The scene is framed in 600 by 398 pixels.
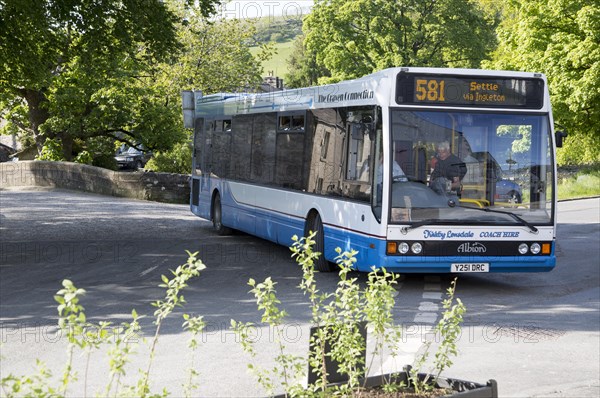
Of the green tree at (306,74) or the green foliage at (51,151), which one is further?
the green tree at (306,74)

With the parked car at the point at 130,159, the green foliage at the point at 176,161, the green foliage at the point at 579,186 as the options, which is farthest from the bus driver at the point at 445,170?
the parked car at the point at 130,159

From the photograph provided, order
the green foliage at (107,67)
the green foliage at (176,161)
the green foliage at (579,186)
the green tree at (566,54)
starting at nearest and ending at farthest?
1. the green foliage at (107,67)
2. the green foliage at (176,161)
3. the green foliage at (579,186)
4. the green tree at (566,54)

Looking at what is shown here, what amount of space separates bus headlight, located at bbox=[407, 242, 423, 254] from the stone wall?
21.7 m

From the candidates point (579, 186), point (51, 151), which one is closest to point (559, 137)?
point (51, 151)

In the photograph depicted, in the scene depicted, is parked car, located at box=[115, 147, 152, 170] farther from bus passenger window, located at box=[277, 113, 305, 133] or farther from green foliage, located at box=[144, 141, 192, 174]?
bus passenger window, located at box=[277, 113, 305, 133]

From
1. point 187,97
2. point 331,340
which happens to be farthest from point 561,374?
point 187,97

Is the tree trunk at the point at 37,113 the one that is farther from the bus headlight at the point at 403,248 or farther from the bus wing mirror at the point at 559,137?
the bus headlight at the point at 403,248

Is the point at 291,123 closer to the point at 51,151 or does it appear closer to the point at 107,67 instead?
the point at 107,67

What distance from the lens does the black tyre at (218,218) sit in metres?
22.8

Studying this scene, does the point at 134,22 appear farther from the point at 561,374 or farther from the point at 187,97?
the point at 561,374

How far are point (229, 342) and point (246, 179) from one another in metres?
10.0

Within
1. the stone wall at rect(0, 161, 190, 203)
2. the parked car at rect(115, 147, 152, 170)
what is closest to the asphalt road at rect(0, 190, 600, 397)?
the stone wall at rect(0, 161, 190, 203)

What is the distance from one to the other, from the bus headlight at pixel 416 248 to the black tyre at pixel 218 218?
29.7ft

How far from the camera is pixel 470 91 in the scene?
576 inches
